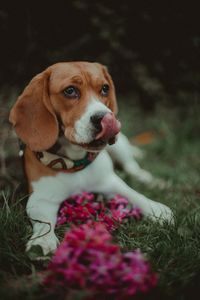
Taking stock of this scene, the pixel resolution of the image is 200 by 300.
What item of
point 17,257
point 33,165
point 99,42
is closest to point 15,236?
point 17,257

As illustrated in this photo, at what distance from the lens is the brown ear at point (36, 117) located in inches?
136

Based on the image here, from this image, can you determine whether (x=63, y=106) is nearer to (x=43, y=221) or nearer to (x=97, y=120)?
(x=97, y=120)

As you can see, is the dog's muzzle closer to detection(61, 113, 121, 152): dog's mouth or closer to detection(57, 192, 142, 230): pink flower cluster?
detection(61, 113, 121, 152): dog's mouth

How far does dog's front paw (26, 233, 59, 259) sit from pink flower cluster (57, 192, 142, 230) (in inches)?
12.0

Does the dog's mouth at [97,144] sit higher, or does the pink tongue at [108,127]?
the pink tongue at [108,127]

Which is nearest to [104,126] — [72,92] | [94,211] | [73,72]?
[72,92]

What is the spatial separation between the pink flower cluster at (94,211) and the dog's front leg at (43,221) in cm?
9

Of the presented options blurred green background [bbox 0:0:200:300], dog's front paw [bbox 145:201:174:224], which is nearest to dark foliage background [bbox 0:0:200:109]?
blurred green background [bbox 0:0:200:300]

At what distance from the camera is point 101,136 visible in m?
3.17

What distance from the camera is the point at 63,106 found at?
3.42 meters

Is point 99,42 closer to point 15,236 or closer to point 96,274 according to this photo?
point 15,236

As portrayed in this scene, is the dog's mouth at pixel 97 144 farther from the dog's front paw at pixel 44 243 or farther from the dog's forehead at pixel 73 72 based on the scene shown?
the dog's front paw at pixel 44 243

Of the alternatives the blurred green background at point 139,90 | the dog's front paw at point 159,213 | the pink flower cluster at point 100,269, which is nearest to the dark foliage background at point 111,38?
the blurred green background at point 139,90

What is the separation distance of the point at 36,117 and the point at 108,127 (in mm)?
658
